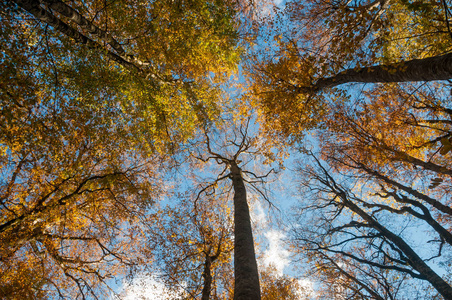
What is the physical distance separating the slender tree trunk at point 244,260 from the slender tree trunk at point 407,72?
4.76m

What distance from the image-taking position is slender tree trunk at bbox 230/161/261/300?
3970 millimetres

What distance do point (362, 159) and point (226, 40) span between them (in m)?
7.39

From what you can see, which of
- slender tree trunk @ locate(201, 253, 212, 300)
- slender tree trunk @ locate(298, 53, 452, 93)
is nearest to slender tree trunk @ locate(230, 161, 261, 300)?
slender tree trunk @ locate(201, 253, 212, 300)

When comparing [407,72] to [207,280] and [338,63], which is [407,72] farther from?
[207,280]

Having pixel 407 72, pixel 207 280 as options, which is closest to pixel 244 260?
pixel 207 280

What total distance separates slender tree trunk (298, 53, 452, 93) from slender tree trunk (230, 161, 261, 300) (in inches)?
188

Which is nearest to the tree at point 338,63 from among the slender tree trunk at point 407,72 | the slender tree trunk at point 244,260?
the slender tree trunk at point 407,72

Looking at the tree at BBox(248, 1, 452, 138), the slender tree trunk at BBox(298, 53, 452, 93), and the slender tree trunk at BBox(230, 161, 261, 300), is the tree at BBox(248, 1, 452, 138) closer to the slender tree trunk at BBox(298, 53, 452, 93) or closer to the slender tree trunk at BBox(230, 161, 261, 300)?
the slender tree trunk at BBox(298, 53, 452, 93)

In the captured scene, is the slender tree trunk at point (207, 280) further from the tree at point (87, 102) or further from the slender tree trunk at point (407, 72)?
the slender tree trunk at point (407, 72)

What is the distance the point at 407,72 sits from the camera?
4.02m

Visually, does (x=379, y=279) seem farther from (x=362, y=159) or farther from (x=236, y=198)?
(x=236, y=198)

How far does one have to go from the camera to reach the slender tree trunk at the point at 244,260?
397 centimetres

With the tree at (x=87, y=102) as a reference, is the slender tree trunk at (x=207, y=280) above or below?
below

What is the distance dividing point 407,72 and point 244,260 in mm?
5257
